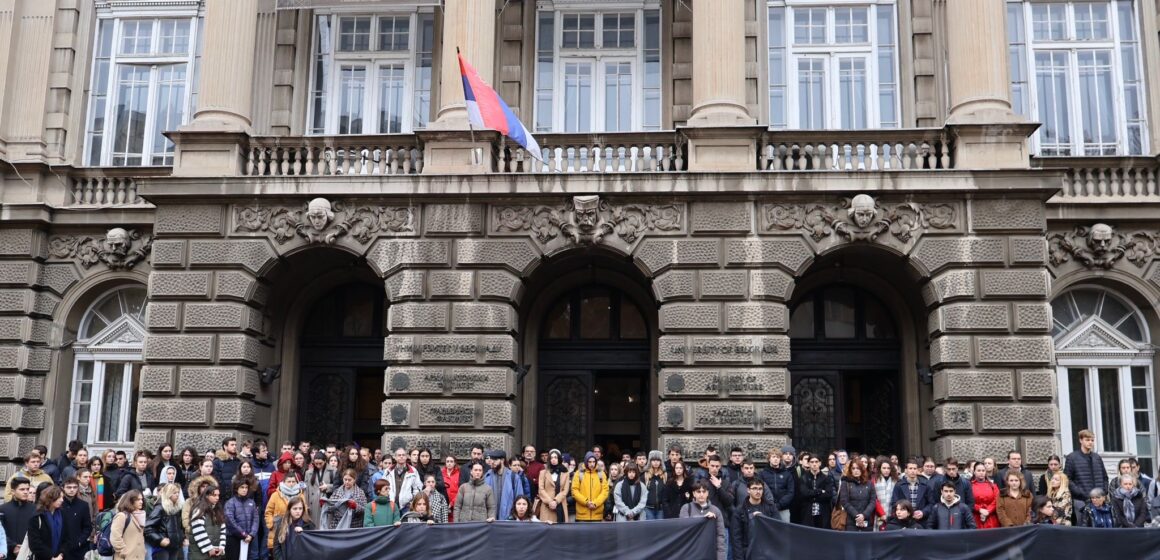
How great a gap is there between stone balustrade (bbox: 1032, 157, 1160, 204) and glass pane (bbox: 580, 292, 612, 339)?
880 centimetres

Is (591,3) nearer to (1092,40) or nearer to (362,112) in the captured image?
(362,112)

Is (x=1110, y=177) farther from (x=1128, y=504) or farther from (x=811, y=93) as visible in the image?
(x=1128, y=504)

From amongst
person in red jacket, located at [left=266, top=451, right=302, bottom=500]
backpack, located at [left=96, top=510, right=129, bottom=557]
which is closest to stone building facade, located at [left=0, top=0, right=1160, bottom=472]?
person in red jacket, located at [left=266, top=451, right=302, bottom=500]

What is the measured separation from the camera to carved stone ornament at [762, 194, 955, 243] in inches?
764

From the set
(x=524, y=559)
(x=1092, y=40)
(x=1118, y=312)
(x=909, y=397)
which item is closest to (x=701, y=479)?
(x=524, y=559)

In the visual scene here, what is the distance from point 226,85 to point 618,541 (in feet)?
38.6

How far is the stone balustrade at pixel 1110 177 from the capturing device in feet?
70.1

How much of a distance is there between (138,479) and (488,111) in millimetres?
7955

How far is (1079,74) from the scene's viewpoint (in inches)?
897

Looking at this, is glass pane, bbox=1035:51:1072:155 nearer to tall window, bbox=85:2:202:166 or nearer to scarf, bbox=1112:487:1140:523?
scarf, bbox=1112:487:1140:523

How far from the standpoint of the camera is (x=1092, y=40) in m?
22.8

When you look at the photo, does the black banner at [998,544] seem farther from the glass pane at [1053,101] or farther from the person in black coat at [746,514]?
the glass pane at [1053,101]

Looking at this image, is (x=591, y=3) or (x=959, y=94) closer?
(x=959, y=94)

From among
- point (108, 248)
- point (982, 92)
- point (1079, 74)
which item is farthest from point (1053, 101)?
point (108, 248)
